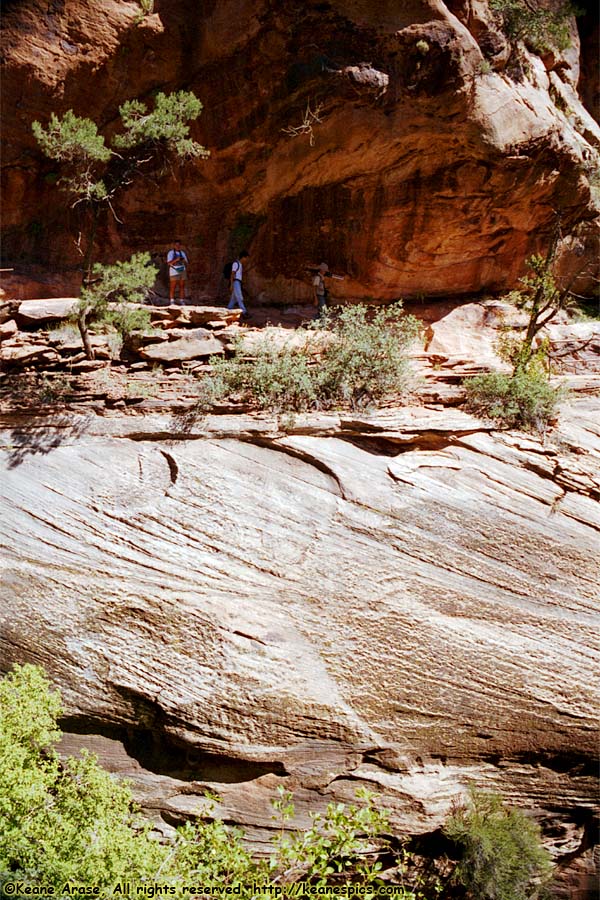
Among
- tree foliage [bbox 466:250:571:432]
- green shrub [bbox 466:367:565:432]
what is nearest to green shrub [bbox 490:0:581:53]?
tree foliage [bbox 466:250:571:432]

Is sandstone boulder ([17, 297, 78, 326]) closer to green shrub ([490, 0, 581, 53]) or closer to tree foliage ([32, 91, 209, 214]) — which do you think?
tree foliage ([32, 91, 209, 214])

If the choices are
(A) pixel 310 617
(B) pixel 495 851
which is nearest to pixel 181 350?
(A) pixel 310 617

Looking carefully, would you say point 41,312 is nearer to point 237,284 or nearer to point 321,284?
point 237,284

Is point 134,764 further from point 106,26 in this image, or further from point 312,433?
point 106,26

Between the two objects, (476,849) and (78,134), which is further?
(78,134)

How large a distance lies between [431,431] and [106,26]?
879cm

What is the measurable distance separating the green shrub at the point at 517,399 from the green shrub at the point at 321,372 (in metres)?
1.10

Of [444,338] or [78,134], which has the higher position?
[78,134]

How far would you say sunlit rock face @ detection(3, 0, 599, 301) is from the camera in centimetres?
971

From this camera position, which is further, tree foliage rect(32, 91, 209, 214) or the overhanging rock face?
tree foliage rect(32, 91, 209, 214)

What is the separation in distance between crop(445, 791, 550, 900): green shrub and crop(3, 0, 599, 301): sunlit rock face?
333 inches

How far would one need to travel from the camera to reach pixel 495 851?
21.4 feet

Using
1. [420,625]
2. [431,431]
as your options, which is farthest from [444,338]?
[420,625]

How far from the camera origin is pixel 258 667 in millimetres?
6496
